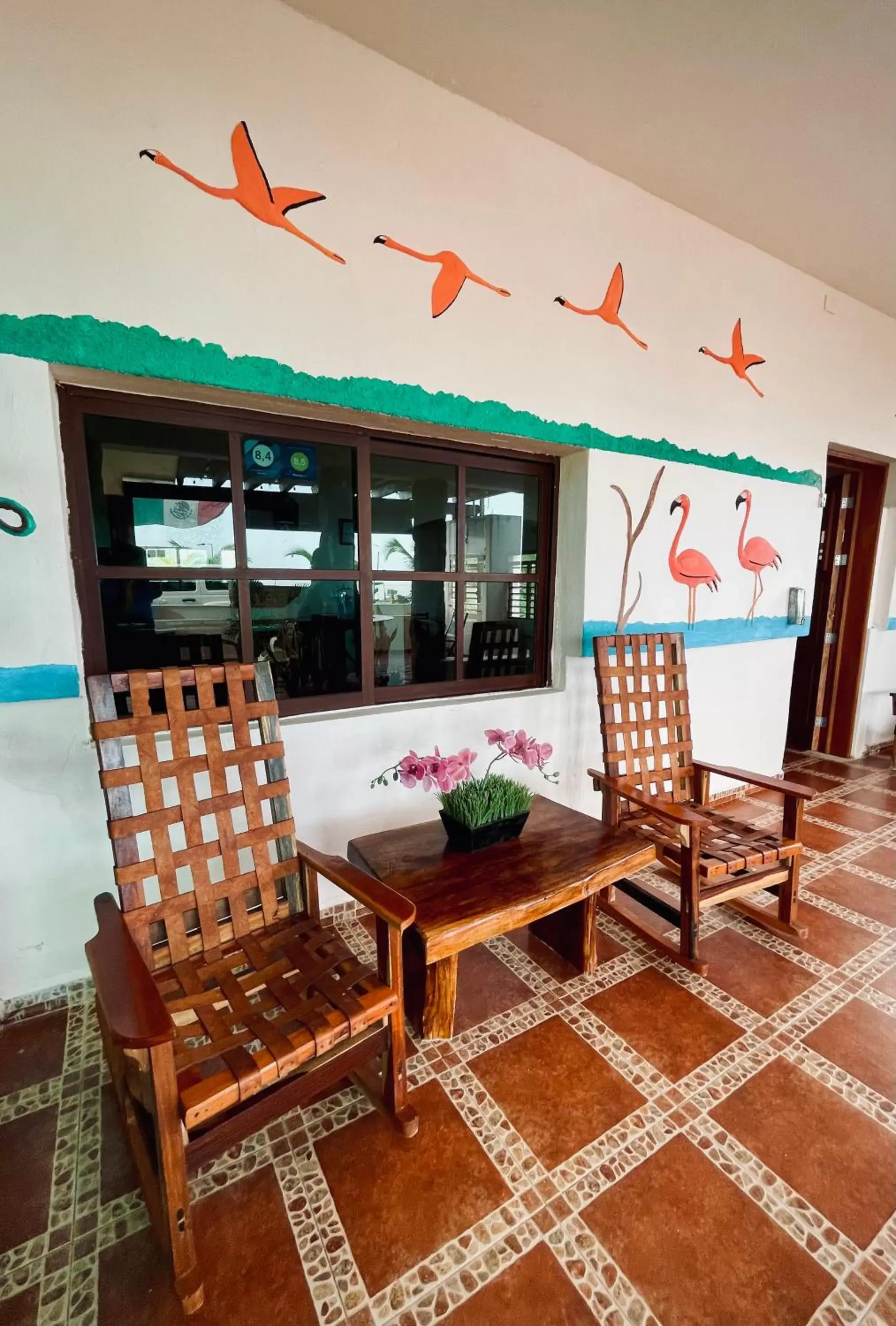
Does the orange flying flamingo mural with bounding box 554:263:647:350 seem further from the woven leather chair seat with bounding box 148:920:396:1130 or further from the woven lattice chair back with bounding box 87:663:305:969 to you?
the woven leather chair seat with bounding box 148:920:396:1130

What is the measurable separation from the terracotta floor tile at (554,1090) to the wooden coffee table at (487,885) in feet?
0.65

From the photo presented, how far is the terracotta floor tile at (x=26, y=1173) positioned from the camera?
3.62 ft

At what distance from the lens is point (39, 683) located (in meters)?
1.56

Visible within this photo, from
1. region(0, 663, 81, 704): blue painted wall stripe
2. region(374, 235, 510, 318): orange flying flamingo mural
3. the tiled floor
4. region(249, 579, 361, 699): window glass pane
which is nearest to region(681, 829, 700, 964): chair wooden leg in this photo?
the tiled floor

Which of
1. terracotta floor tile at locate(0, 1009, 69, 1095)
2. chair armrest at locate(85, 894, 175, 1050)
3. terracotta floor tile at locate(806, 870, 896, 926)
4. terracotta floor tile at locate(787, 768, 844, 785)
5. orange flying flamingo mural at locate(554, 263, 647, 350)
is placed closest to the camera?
chair armrest at locate(85, 894, 175, 1050)

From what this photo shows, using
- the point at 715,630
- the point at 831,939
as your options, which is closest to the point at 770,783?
the point at 831,939

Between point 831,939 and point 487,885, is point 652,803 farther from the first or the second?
point 831,939

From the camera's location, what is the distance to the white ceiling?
5.49 ft

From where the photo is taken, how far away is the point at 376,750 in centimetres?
215

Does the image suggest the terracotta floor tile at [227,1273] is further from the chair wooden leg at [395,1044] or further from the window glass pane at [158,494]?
the window glass pane at [158,494]

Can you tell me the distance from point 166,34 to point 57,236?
70 cm

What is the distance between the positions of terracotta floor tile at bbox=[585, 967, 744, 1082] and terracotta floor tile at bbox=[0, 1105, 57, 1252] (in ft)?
4.74

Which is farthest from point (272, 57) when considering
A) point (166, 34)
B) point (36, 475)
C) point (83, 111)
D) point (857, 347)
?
point (857, 347)

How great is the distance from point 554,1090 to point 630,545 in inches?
86.6
